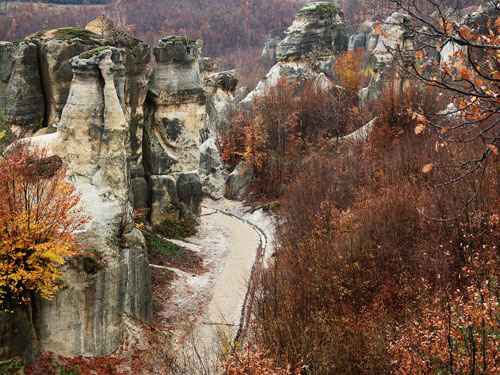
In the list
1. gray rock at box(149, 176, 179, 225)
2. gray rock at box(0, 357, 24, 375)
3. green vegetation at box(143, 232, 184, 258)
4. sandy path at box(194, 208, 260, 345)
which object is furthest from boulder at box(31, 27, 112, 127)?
gray rock at box(0, 357, 24, 375)

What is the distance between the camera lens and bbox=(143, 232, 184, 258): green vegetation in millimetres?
24703

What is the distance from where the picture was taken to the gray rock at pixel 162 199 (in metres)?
28.2

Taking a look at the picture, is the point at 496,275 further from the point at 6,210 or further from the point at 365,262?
the point at 6,210

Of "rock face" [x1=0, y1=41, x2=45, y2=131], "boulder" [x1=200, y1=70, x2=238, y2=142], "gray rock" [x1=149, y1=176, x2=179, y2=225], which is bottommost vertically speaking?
"gray rock" [x1=149, y1=176, x2=179, y2=225]

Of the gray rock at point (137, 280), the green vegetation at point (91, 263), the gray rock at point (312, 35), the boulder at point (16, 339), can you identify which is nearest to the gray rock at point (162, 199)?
the gray rock at point (137, 280)

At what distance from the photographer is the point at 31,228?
1303cm

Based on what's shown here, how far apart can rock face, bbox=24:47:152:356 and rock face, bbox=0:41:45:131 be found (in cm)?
822

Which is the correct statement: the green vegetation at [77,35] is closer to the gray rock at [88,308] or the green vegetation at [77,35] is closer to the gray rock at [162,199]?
the gray rock at [162,199]

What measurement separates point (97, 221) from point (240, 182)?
22.5m

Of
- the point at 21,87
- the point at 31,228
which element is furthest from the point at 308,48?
the point at 31,228

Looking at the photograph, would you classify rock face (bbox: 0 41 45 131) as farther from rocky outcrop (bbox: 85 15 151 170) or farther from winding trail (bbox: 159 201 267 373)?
winding trail (bbox: 159 201 267 373)

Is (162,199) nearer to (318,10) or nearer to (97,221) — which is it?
(97,221)

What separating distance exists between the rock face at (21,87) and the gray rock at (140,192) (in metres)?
5.66

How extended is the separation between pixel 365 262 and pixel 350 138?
1806 centimetres
